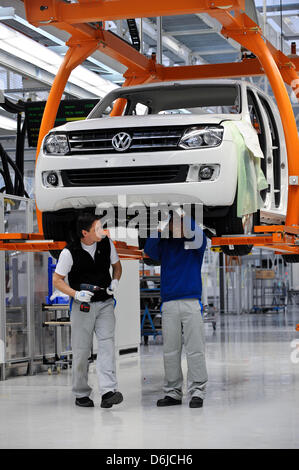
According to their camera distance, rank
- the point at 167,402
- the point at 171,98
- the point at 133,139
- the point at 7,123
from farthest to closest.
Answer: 1. the point at 7,123
2. the point at 171,98
3. the point at 167,402
4. the point at 133,139

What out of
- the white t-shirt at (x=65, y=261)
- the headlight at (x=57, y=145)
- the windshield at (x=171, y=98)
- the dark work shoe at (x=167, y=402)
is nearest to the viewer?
the headlight at (x=57, y=145)

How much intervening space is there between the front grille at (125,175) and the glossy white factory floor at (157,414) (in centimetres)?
180

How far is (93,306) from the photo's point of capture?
6430 millimetres

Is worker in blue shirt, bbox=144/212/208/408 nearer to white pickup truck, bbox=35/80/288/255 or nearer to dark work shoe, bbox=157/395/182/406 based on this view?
dark work shoe, bbox=157/395/182/406

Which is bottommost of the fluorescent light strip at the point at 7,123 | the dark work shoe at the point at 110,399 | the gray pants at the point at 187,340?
the dark work shoe at the point at 110,399

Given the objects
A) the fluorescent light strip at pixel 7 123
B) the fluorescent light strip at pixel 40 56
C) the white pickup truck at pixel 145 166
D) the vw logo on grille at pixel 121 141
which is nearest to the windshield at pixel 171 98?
the white pickup truck at pixel 145 166

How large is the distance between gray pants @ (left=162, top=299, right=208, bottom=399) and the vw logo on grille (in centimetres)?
146

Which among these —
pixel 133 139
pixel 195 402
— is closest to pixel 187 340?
pixel 195 402

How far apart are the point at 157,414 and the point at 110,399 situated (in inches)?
18.2

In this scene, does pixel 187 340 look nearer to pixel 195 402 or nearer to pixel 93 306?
pixel 195 402

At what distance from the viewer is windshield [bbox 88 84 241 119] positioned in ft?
22.3

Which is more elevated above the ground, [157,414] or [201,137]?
[201,137]

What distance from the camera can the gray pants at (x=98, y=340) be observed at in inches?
251

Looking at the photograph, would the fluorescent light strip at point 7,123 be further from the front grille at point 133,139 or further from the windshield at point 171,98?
the front grille at point 133,139
